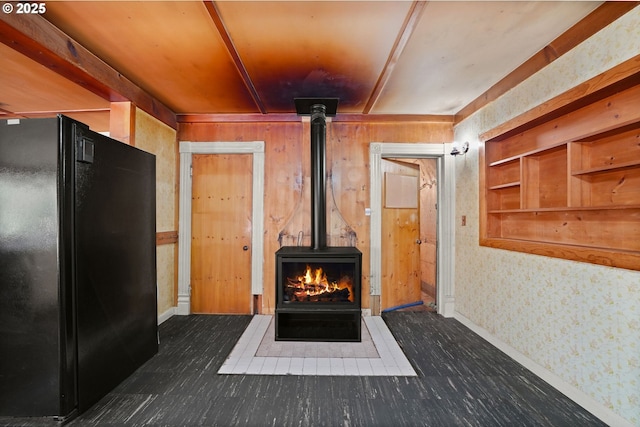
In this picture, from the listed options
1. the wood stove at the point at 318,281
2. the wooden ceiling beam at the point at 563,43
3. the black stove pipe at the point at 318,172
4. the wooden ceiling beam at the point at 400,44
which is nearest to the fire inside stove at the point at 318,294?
the wood stove at the point at 318,281

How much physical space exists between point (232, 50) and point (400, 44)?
1.18 m

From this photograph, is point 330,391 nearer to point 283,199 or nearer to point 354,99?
point 283,199

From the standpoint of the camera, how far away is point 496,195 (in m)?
2.69

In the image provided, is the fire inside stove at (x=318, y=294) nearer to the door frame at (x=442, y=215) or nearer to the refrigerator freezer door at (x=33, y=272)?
the door frame at (x=442, y=215)

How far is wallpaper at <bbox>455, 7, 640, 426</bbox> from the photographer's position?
4.85ft

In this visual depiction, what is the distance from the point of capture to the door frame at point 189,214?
3.24 metres

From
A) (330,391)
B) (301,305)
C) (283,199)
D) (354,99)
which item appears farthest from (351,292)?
(354,99)

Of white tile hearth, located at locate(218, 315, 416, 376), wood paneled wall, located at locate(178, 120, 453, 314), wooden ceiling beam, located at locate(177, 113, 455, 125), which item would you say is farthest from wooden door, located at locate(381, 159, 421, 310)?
white tile hearth, located at locate(218, 315, 416, 376)

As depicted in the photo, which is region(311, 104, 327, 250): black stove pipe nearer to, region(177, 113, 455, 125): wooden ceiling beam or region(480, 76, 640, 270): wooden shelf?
region(177, 113, 455, 125): wooden ceiling beam

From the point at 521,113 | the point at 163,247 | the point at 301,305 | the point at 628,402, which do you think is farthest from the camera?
the point at 163,247

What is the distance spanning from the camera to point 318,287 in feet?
8.90

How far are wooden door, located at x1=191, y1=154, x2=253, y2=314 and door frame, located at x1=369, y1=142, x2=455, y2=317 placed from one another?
1.46 metres

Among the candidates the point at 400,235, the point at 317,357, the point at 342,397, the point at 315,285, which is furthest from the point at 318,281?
the point at 400,235

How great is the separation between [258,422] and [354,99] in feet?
9.05
